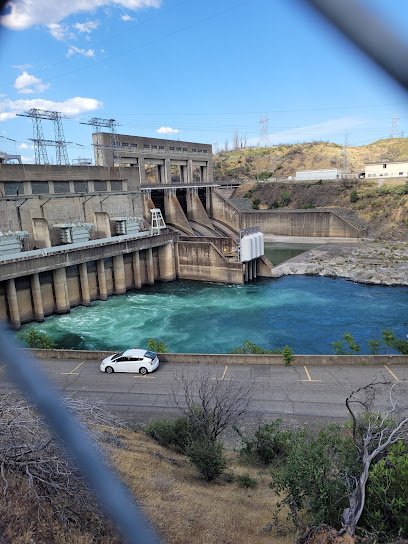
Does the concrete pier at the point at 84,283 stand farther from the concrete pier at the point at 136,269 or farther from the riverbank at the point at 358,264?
the riverbank at the point at 358,264

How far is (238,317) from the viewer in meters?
29.6

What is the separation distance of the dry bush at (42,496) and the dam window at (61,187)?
3327 centimetres

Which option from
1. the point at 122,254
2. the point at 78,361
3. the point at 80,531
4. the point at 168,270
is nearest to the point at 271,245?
the point at 168,270

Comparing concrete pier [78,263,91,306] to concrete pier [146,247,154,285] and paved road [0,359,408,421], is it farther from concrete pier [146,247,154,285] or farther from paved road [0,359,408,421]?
paved road [0,359,408,421]

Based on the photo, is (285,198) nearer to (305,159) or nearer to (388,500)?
(305,159)

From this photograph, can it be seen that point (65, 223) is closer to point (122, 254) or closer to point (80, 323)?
point (122, 254)

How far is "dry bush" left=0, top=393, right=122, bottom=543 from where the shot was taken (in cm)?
576

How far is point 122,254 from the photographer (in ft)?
121

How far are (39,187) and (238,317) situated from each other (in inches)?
794

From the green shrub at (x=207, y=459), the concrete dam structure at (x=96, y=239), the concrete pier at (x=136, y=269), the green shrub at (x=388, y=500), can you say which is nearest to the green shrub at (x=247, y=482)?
the green shrub at (x=207, y=459)

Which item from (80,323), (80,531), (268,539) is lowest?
(80,323)

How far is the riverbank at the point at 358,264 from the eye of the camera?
37375 mm

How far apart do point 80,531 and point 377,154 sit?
11486 centimetres

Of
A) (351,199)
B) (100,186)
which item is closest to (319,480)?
(100,186)
